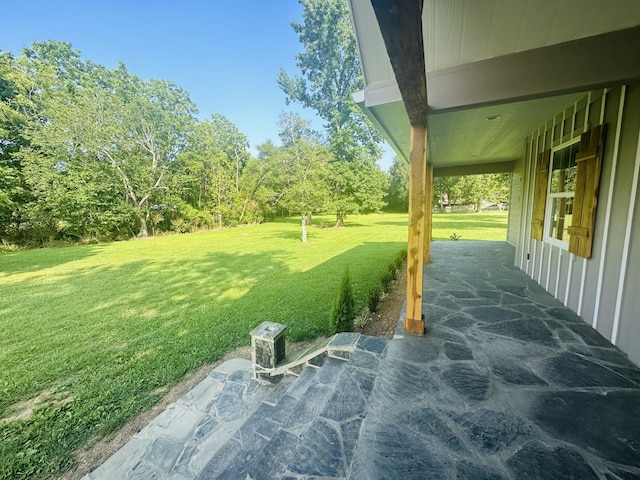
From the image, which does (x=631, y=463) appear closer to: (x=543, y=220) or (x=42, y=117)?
(x=543, y=220)

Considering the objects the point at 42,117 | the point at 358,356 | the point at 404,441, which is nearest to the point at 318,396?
the point at 358,356

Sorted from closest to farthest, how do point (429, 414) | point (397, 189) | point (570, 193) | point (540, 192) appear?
point (429, 414) < point (570, 193) < point (540, 192) < point (397, 189)

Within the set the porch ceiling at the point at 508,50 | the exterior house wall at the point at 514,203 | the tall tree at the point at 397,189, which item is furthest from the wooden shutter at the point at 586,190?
the tall tree at the point at 397,189

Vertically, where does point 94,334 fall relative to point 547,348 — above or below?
below

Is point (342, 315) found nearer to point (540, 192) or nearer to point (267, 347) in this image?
point (267, 347)

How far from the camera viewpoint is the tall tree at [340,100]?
17297 mm

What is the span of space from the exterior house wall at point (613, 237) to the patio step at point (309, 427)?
2.08 m

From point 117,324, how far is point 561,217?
21.9 ft

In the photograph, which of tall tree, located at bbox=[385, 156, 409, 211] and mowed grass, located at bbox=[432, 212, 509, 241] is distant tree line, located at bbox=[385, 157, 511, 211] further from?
mowed grass, located at bbox=[432, 212, 509, 241]

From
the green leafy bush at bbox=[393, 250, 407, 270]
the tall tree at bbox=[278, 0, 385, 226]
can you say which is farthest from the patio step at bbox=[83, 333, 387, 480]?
the tall tree at bbox=[278, 0, 385, 226]

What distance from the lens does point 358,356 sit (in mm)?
2447

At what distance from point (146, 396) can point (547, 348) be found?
378 cm

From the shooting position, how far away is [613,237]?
2.48m

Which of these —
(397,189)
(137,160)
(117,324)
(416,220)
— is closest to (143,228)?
(137,160)
